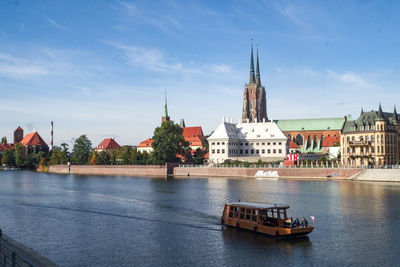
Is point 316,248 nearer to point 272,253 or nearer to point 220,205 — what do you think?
point 272,253

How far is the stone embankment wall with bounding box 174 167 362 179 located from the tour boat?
67723 mm

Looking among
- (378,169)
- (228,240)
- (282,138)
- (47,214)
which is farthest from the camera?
(282,138)

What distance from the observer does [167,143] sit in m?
142

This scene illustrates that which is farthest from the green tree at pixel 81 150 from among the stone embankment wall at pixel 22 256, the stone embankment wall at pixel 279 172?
the stone embankment wall at pixel 22 256

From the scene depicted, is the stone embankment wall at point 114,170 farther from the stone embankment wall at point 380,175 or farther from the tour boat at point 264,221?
the tour boat at point 264,221

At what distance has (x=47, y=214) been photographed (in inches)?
2111

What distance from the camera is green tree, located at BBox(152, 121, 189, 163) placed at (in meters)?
142

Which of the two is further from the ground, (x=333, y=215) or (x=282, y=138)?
(x=282, y=138)

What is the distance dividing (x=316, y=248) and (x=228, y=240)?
24.7ft

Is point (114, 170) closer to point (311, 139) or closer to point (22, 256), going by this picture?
point (311, 139)

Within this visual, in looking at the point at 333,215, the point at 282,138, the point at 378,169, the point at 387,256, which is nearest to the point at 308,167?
the point at 378,169

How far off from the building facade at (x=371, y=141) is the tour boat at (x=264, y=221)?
8134 centimetres

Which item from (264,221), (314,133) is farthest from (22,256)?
(314,133)

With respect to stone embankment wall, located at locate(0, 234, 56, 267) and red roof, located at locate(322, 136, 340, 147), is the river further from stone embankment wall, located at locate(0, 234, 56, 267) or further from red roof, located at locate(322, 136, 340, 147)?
red roof, located at locate(322, 136, 340, 147)
